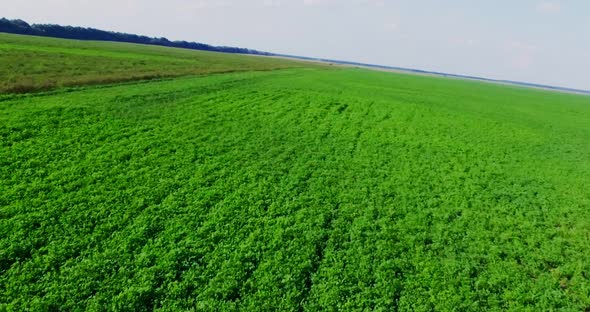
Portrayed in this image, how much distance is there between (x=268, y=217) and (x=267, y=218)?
0.26 feet

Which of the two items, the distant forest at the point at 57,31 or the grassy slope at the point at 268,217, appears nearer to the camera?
the grassy slope at the point at 268,217

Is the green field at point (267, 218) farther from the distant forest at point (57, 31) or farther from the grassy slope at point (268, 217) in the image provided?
the distant forest at point (57, 31)

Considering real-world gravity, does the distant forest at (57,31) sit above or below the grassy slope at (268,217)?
above

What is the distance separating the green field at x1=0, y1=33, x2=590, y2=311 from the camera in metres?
9.55

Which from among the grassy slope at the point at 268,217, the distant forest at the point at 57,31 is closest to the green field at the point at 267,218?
the grassy slope at the point at 268,217

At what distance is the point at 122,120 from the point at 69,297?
15.4 metres

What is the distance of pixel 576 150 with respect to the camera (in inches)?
1095

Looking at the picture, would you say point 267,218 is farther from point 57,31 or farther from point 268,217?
point 57,31

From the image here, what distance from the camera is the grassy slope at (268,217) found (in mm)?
9609

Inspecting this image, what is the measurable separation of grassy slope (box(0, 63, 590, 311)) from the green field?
64 mm

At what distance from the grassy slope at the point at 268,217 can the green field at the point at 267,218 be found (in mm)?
64

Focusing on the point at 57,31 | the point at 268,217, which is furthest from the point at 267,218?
the point at 57,31

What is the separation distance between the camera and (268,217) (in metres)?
13.1

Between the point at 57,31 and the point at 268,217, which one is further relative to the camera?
the point at 57,31
